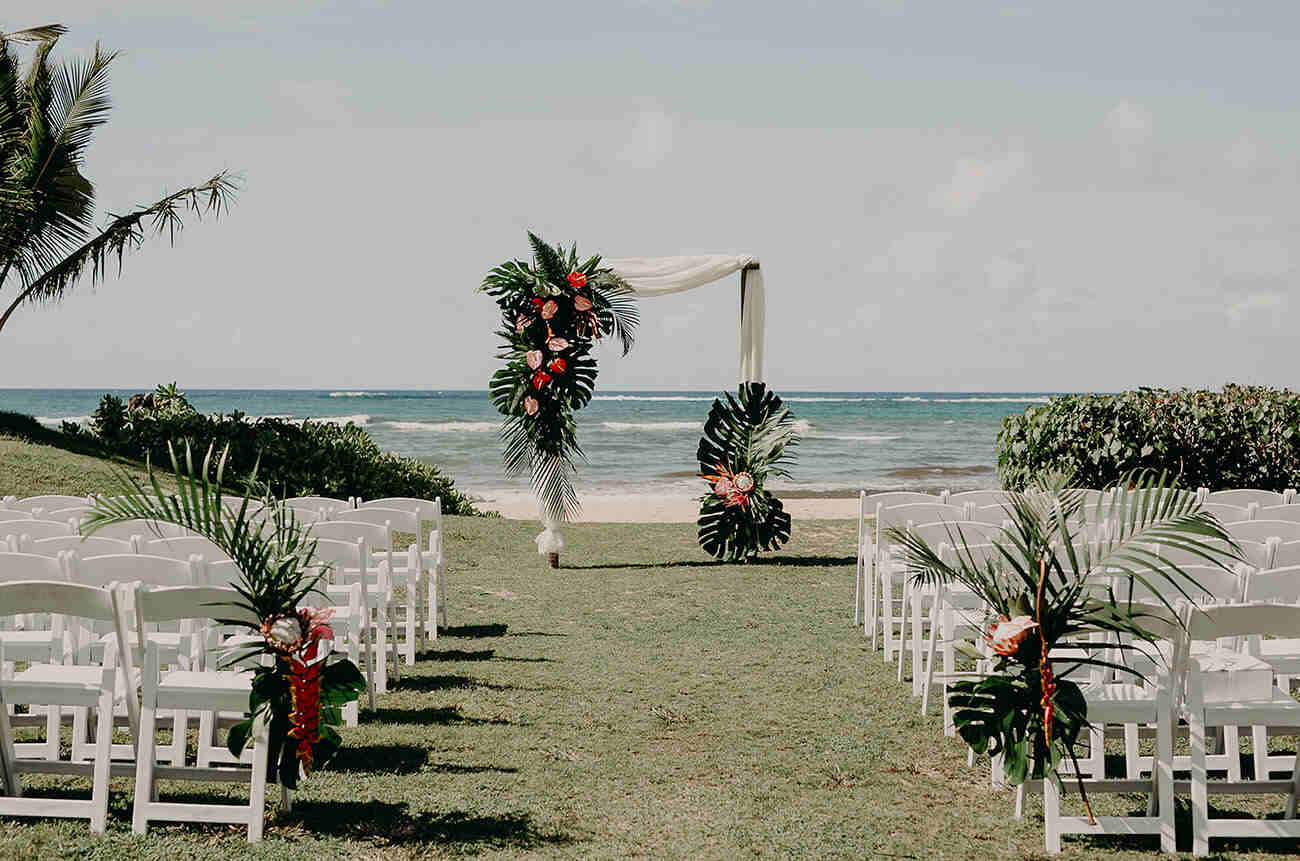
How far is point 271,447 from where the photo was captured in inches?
616

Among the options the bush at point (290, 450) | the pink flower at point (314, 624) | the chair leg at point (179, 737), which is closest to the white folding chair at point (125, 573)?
the chair leg at point (179, 737)

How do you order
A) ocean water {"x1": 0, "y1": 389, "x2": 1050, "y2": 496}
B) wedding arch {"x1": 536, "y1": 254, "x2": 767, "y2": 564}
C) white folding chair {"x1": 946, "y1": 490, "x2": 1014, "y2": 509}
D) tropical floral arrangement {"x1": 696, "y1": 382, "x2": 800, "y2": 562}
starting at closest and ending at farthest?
white folding chair {"x1": 946, "y1": 490, "x2": 1014, "y2": 509}
tropical floral arrangement {"x1": 696, "y1": 382, "x2": 800, "y2": 562}
wedding arch {"x1": 536, "y1": 254, "x2": 767, "y2": 564}
ocean water {"x1": 0, "y1": 389, "x2": 1050, "y2": 496}

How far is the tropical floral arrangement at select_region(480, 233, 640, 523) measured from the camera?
11969mm

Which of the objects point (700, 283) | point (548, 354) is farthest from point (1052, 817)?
point (700, 283)

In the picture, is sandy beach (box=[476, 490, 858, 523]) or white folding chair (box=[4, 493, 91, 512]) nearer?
white folding chair (box=[4, 493, 91, 512])

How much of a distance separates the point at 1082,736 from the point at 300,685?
343 centimetres

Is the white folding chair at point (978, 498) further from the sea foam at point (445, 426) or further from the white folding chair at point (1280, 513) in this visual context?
the sea foam at point (445, 426)

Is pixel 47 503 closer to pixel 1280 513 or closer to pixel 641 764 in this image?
pixel 641 764

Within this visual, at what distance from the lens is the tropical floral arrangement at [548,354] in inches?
471

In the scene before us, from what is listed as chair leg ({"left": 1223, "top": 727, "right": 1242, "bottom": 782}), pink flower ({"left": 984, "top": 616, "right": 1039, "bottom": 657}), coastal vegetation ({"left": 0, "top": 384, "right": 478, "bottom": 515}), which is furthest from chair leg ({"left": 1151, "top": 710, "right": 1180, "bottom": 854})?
coastal vegetation ({"left": 0, "top": 384, "right": 478, "bottom": 515})

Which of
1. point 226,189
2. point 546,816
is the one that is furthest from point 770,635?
point 226,189

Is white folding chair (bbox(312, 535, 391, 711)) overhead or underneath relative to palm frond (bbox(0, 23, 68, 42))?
underneath

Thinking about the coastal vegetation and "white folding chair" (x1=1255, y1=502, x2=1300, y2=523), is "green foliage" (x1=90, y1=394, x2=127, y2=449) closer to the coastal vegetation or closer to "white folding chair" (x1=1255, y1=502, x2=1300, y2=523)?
the coastal vegetation

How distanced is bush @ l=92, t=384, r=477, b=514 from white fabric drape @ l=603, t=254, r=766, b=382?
5.26 meters
